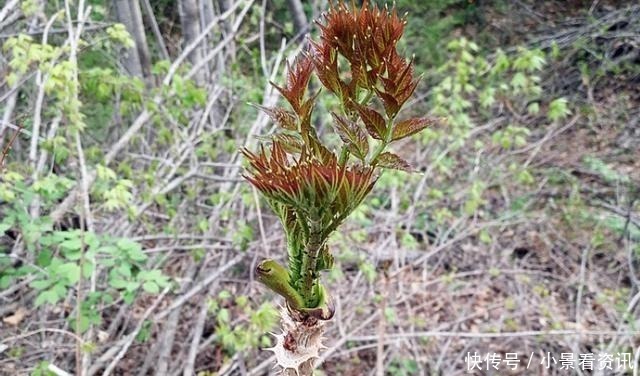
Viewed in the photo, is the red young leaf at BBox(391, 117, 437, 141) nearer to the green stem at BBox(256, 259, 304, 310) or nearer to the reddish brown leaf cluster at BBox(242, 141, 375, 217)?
the reddish brown leaf cluster at BBox(242, 141, 375, 217)

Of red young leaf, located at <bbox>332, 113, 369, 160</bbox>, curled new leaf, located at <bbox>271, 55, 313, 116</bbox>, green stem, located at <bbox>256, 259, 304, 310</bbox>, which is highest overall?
curled new leaf, located at <bbox>271, 55, 313, 116</bbox>

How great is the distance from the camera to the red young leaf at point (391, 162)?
1.88 feet

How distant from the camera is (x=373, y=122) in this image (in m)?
0.56

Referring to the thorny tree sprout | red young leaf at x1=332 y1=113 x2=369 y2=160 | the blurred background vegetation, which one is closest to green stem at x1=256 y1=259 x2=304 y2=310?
the thorny tree sprout

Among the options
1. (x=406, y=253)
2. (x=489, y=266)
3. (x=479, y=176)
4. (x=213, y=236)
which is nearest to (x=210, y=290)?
(x=213, y=236)

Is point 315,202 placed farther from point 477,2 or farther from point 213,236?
point 477,2

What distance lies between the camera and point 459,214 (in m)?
4.24

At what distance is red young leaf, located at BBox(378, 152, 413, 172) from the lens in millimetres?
572

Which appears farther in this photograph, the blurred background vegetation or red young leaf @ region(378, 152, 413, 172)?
the blurred background vegetation

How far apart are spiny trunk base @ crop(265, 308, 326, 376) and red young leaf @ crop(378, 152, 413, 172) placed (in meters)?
0.17

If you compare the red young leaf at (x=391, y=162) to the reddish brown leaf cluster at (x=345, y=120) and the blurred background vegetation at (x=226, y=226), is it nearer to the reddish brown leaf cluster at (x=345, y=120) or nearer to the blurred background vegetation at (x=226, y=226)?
the reddish brown leaf cluster at (x=345, y=120)

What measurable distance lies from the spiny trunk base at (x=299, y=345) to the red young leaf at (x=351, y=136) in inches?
6.7

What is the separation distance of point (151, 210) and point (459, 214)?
84.7 inches

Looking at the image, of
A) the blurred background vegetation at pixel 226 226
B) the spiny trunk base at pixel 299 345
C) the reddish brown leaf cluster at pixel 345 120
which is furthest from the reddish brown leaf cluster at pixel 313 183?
the blurred background vegetation at pixel 226 226
